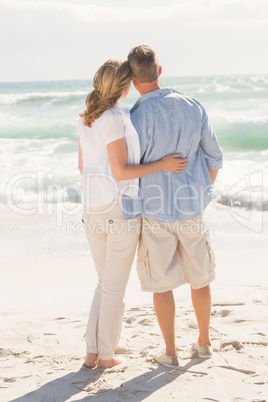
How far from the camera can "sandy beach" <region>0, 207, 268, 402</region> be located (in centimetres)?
251

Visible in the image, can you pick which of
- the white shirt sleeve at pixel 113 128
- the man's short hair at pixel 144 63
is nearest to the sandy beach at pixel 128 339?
the white shirt sleeve at pixel 113 128

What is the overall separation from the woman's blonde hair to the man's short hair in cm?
4

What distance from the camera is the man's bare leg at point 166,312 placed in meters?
2.76

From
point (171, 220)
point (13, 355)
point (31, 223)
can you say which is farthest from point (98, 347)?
point (31, 223)

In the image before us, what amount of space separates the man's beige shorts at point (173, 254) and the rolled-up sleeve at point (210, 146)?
280 millimetres

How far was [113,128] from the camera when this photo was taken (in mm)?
2510

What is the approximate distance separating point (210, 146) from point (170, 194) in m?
0.33

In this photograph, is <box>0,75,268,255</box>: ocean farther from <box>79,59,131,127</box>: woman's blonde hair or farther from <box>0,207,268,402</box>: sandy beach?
<box>79,59,131,127</box>: woman's blonde hair

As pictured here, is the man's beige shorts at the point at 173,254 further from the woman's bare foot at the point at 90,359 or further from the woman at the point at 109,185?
the woman's bare foot at the point at 90,359

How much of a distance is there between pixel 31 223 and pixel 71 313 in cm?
272

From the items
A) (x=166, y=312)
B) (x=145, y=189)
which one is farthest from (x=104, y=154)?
(x=166, y=312)

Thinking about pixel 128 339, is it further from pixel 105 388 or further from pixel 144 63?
pixel 144 63

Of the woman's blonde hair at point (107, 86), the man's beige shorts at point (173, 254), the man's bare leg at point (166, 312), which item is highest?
the woman's blonde hair at point (107, 86)

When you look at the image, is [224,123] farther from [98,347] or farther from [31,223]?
[98,347]
